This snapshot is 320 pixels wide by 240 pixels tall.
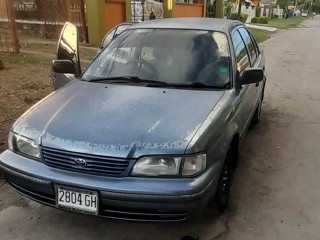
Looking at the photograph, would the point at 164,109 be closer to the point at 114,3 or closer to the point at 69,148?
the point at 69,148

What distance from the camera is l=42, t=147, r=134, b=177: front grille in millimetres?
2537

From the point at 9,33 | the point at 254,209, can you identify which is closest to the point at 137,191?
the point at 254,209

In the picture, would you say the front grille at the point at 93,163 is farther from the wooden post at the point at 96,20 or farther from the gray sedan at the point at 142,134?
the wooden post at the point at 96,20

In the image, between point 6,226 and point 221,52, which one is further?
point 221,52

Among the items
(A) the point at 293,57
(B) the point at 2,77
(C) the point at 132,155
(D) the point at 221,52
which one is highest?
(D) the point at 221,52

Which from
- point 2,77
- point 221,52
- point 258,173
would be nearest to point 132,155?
point 221,52

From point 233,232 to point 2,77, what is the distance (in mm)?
5698

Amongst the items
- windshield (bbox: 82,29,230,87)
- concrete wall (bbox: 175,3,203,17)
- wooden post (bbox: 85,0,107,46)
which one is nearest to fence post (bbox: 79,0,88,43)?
wooden post (bbox: 85,0,107,46)

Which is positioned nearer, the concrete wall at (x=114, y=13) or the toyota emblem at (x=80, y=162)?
the toyota emblem at (x=80, y=162)

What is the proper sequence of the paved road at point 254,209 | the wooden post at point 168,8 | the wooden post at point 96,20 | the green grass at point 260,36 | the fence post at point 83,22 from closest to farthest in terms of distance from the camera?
the paved road at point 254,209, the wooden post at point 96,20, the fence post at point 83,22, the wooden post at point 168,8, the green grass at point 260,36

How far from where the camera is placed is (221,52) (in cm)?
371

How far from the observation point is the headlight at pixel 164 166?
100 inches

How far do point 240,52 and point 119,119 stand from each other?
6.28 ft

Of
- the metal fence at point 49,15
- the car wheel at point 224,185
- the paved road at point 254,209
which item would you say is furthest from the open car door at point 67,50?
the metal fence at point 49,15
